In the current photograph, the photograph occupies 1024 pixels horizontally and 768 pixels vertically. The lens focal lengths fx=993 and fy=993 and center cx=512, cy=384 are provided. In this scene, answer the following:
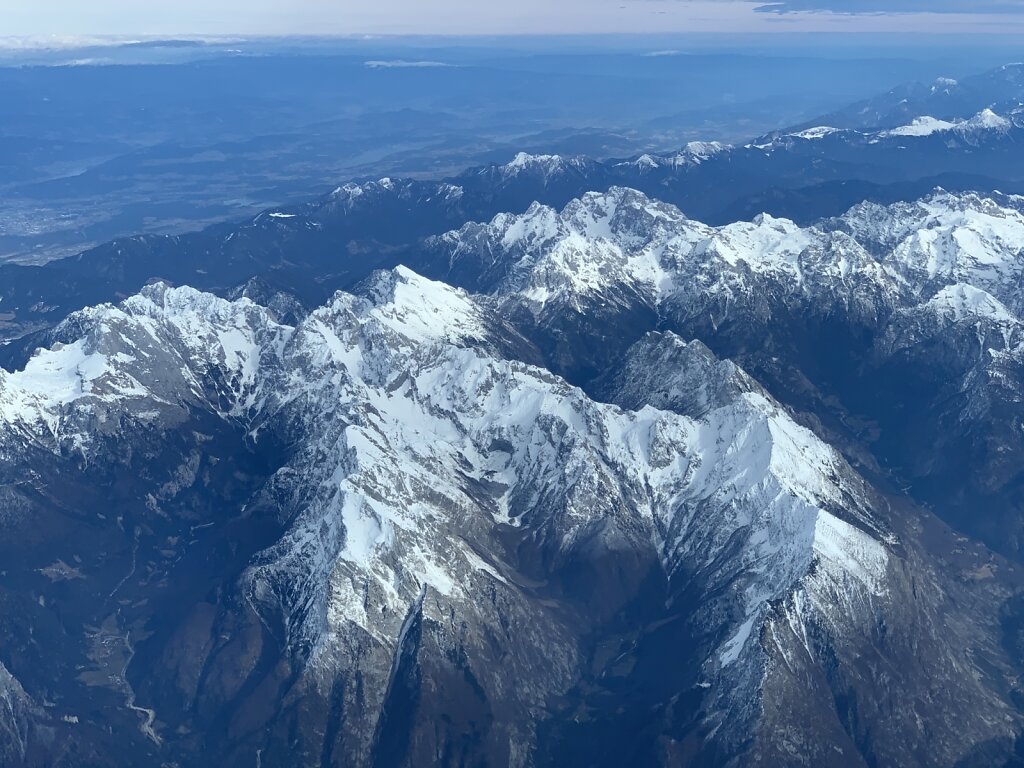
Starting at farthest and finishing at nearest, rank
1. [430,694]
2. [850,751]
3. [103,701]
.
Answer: [103,701] → [430,694] → [850,751]

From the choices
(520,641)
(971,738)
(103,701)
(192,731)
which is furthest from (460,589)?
(971,738)

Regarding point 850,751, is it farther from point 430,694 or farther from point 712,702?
point 430,694

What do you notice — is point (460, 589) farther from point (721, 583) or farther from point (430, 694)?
point (721, 583)

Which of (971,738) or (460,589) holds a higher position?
(460,589)

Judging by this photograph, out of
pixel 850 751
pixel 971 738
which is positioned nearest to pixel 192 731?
pixel 850 751

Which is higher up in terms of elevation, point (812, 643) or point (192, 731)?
point (812, 643)

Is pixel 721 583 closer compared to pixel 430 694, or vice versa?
pixel 430 694

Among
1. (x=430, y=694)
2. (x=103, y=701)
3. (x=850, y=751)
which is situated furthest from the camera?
(x=103, y=701)

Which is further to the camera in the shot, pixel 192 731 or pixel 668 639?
pixel 668 639
